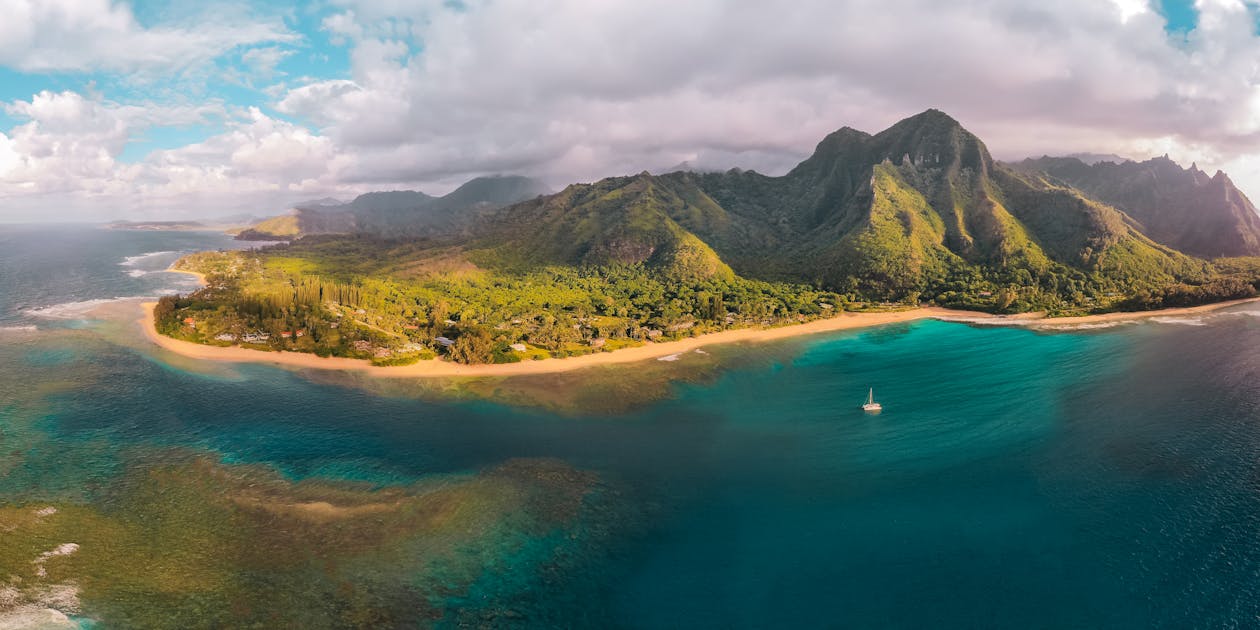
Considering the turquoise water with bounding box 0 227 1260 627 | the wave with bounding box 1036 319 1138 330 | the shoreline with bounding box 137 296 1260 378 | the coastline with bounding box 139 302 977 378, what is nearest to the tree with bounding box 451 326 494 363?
the coastline with bounding box 139 302 977 378

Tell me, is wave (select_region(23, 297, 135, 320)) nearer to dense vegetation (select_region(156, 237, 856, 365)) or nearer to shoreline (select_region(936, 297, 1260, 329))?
Answer: dense vegetation (select_region(156, 237, 856, 365))

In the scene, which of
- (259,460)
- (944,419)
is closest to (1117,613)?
(944,419)

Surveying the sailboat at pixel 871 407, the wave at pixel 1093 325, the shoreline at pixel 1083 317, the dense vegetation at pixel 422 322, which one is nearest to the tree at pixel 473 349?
the dense vegetation at pixel 422 322

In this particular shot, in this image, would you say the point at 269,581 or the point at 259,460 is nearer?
the point at 269,581

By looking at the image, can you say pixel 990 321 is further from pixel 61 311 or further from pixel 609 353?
pixel 61 311

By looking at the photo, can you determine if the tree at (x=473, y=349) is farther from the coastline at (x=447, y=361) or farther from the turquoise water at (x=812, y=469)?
the turquoise water at (x=812, y=469)

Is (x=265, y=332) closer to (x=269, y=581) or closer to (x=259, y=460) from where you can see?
(x=259, y=460)

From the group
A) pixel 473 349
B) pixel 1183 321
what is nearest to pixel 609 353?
pixel 473 349
